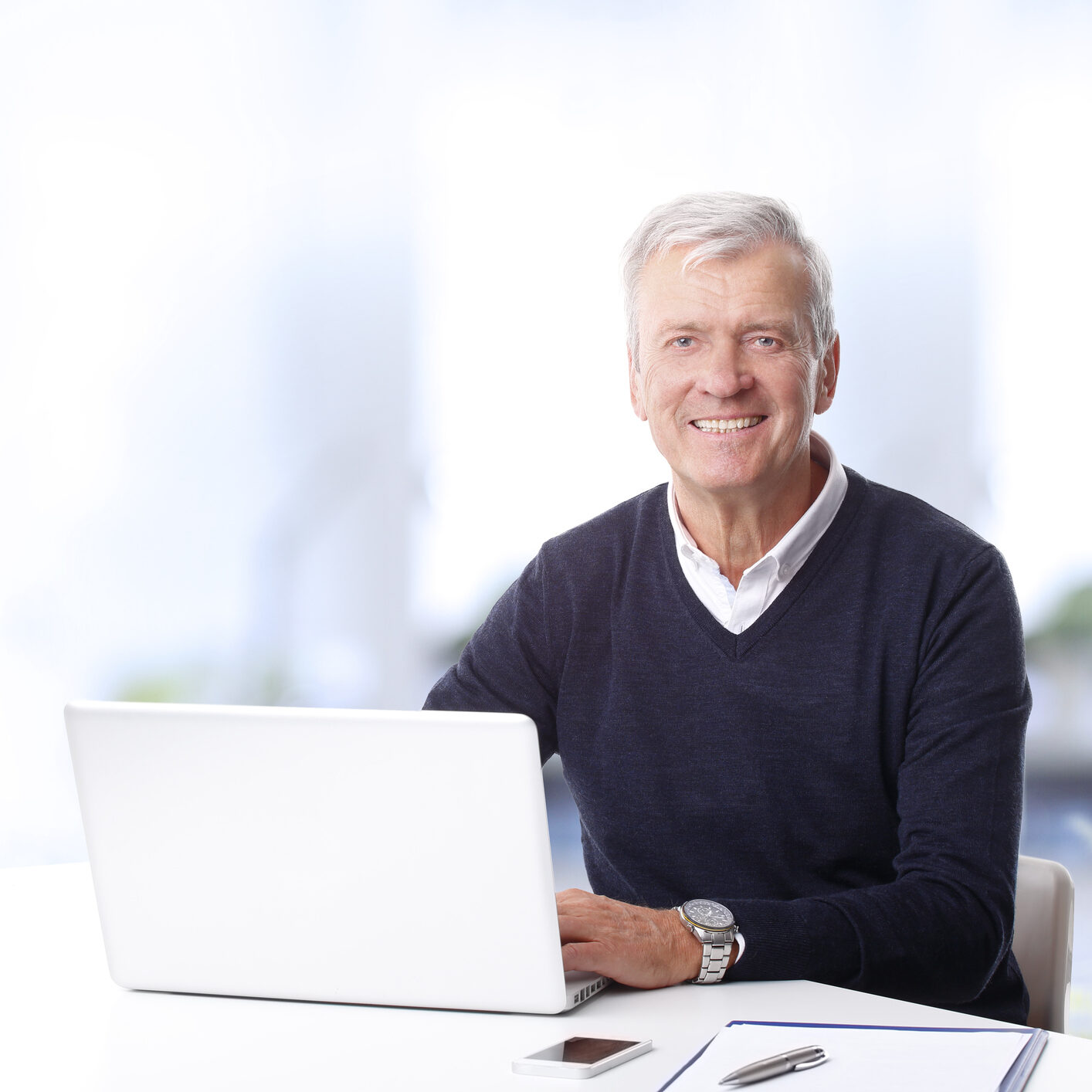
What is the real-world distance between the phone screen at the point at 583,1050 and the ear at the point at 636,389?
0.90 m

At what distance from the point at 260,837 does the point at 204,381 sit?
2667mm

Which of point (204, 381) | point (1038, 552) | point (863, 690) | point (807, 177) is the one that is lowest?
point (1038, 552)

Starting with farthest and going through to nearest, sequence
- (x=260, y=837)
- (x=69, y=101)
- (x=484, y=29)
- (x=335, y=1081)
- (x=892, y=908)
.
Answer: (x=484, y=29) < (x=69, y=101) < (x=892, y=908) < (x=260, y=837) < (x=335, y=1081)

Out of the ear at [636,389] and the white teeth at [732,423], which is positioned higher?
the ear at [636,389]

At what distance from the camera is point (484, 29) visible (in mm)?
3611

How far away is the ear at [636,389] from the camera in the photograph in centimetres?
165

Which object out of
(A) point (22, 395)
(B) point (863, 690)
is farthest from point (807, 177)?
(B) point (863, 690)

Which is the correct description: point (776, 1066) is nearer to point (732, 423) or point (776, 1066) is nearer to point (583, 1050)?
point (583, 1050)

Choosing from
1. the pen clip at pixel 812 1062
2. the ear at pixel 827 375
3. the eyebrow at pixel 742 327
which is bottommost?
the pen clip at pixel 812 1062

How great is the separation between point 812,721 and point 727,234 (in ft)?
1.96

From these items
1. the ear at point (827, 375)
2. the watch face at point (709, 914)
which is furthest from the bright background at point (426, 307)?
the watch face at point (709, 914)

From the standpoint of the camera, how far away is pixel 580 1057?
2.85 ft

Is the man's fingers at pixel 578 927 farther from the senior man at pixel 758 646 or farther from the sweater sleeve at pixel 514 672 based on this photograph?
the sweater sleeve at pixel 514 672

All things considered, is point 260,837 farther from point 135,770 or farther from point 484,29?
point 484,29
